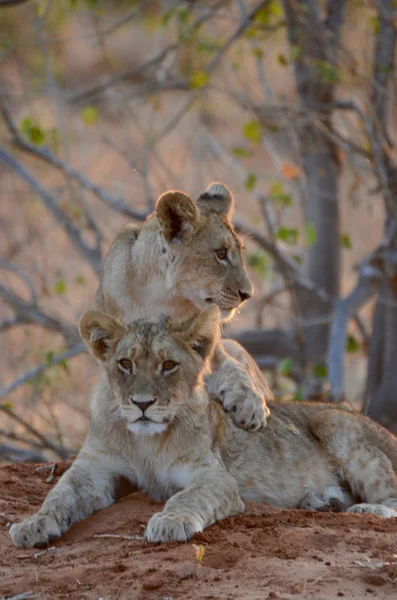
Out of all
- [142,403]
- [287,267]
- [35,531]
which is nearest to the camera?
[35,531]

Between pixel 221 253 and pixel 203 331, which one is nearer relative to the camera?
pixel 203 331

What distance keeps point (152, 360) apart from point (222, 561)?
0.96 m

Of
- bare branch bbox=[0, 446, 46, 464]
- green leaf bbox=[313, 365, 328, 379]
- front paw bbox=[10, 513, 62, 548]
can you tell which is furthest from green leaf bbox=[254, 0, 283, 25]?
front paw bbox=[10, 513, 62, 548]

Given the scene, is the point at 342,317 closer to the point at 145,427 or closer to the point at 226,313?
the point at 226,313

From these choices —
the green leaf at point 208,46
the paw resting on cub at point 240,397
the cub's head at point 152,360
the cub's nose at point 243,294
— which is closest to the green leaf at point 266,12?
the green leaf at point 208,46

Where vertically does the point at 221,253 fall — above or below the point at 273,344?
above

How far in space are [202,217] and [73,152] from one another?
43.7 ft

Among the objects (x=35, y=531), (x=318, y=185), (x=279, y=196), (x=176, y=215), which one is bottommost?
(x=35, y=531)

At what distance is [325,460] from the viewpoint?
182 inches

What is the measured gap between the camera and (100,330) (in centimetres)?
412

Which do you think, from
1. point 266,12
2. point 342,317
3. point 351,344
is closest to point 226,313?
point 342,317

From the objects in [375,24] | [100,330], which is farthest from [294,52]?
[100,330]

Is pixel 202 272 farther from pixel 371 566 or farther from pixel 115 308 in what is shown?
pixel 371 566

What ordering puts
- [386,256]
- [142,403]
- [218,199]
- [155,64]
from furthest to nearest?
[155,64] → [386,256] → [218,199] → [142,403]
